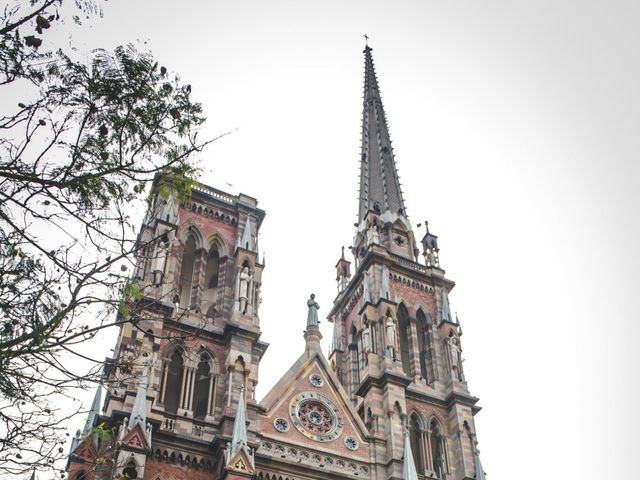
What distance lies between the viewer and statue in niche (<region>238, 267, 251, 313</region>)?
2741cm

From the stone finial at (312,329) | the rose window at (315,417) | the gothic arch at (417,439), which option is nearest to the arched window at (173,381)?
the rose window at (315,417)

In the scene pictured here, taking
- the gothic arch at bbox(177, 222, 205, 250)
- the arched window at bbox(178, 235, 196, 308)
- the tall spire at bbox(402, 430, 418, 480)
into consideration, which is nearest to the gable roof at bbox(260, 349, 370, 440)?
the tall spire at bbox(402, 430, 418, 480)

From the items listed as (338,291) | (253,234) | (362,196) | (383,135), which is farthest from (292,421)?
(383,135)

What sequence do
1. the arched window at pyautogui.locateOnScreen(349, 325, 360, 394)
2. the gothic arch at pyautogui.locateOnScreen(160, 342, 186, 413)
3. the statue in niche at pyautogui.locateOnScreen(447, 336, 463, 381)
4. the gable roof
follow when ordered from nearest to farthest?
the gothic arch at pyautogui.locateOnScreen(160, 342, 186, 413), the gable roof, the statue in niche at pyautogui.locateOnScreen(447, 336, 463, 381), the arched window at pyautogui.locateOnScreen(349, 325, 360, 394)

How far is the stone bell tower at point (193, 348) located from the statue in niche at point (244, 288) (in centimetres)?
4

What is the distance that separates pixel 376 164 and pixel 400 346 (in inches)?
535

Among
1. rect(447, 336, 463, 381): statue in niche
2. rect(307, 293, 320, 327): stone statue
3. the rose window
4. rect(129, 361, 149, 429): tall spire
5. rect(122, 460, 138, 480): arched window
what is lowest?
rect(122, 460, 138, 480): arched window

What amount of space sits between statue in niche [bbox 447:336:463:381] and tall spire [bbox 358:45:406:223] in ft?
29.3

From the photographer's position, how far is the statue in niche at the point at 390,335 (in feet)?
96.2

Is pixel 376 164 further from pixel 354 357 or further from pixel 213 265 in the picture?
pixel 213 265

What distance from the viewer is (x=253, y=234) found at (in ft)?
101

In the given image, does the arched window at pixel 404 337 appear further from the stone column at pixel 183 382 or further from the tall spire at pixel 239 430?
the stone column at pixel 183 382

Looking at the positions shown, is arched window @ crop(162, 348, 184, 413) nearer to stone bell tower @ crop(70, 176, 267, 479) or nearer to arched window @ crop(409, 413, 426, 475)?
stone bell tower @ crop(70, 176, 267, 479)

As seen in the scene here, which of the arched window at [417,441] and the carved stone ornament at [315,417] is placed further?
the arched window at [417,441]
